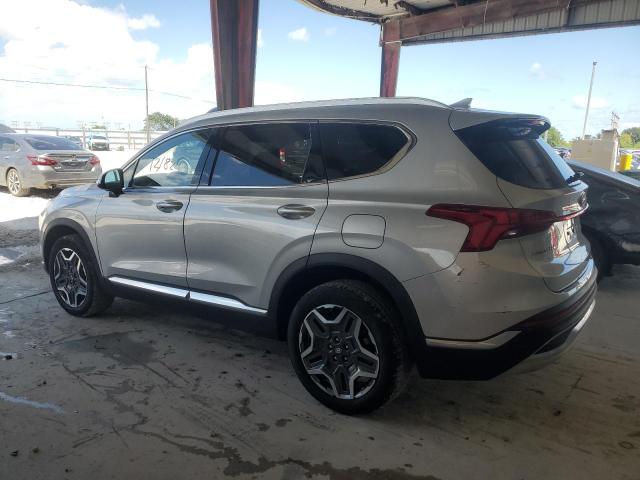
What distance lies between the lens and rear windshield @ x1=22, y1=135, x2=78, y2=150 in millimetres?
11711

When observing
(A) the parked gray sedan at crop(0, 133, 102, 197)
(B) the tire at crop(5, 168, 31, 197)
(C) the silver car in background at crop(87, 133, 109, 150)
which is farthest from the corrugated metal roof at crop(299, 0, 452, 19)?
(C) the silver car in background at crop(87, 133, 109, 150)

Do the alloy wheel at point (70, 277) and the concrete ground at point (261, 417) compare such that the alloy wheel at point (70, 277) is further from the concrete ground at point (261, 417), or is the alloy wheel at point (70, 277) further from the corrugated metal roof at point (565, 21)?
the corrugated metal roof at point (565, 21)

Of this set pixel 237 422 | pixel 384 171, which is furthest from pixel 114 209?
pixel 384 171

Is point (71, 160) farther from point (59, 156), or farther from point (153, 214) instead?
point (153, 214)

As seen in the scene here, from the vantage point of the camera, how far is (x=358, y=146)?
2.88 m

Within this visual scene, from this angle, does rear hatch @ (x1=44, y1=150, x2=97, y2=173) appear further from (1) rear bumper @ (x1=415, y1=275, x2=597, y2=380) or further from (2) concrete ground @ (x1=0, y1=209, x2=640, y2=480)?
(1) rear bumper @ (x1=415, y1=275, x2=597, y2=380)

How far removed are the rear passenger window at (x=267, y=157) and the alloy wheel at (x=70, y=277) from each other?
1778 millimetres

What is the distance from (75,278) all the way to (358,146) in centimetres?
299

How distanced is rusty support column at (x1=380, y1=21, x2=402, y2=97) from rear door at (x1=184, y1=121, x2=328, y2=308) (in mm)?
16400

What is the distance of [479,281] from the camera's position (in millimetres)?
2393

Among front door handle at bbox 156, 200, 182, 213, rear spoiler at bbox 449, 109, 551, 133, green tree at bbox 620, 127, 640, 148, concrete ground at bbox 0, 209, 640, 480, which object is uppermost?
green tree at bbox 620, 127, 640, 148

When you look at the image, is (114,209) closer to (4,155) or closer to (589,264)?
(589,264)

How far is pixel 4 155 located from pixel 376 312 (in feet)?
40.8

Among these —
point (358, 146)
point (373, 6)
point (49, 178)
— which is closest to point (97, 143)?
point (373, 6)
